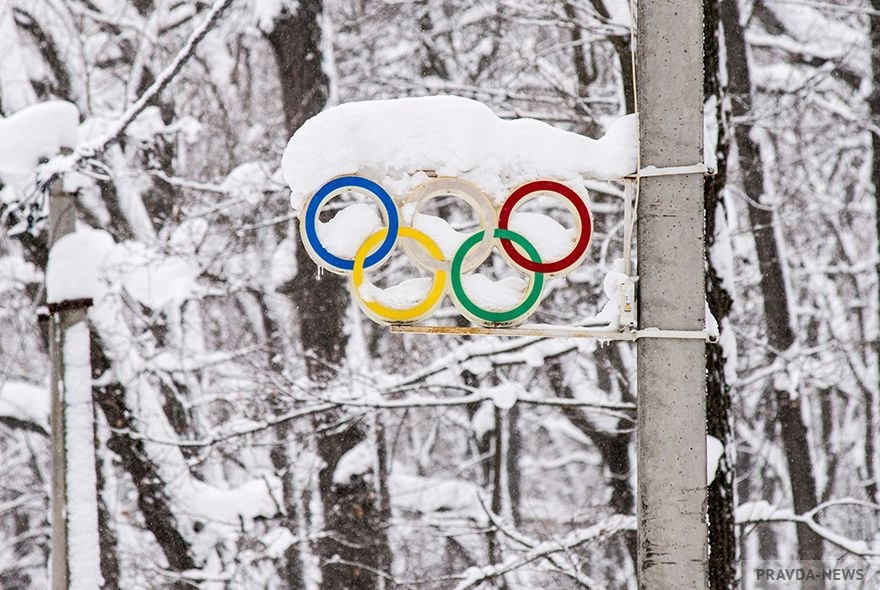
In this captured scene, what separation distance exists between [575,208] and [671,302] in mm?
425

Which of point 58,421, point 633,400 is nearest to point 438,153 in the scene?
point 58,421

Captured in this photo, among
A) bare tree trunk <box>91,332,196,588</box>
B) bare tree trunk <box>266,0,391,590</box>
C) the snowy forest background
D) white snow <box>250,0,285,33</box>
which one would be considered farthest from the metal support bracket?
white snow <box>250,0,285,33</box>

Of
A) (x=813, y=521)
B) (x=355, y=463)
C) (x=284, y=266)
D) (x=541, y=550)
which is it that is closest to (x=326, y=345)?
(x=355, y=463)

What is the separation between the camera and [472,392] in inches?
Answer: 264

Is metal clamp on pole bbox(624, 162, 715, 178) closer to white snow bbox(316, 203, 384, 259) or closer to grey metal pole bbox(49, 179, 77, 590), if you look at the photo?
white snow bbox(316, 203, 384, 259)

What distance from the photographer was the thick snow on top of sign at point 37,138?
5941 millimetres

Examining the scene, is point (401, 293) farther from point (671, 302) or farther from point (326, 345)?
point (326, 345)

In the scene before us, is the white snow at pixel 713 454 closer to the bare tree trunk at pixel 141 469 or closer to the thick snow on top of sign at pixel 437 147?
the thick snow on top of sign at pixel 437 147

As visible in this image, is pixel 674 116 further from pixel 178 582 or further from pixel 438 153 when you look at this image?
pixel 178 582

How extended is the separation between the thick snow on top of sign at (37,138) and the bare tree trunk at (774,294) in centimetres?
586

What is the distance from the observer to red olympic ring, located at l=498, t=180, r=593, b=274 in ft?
8.91

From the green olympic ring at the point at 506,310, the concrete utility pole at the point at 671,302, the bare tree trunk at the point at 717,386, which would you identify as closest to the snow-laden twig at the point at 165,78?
the bare tree trunk at the point at 717,386

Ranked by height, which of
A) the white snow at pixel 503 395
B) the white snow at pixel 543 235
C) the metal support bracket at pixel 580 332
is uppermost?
the white snow at pixel 543 235

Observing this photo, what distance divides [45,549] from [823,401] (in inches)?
526
